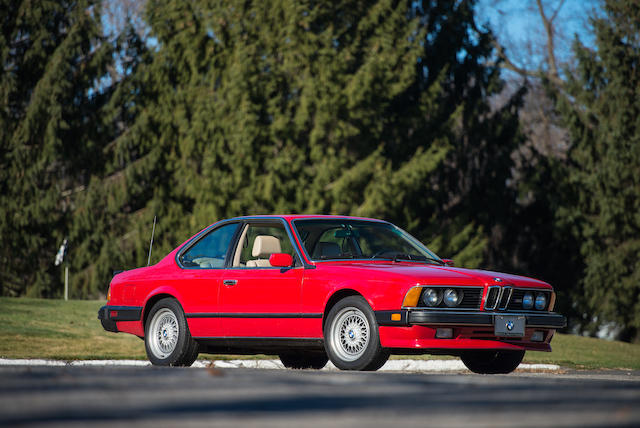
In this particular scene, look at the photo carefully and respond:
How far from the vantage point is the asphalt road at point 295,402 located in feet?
13.5

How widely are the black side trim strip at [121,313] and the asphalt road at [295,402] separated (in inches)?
154

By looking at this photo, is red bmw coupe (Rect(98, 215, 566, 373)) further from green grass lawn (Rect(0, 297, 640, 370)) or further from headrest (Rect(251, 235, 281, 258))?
green grass lawn (Rect(0, 297, 640, 370))

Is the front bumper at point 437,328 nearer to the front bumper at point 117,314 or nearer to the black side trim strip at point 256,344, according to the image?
the black side trim strip at point 256,344

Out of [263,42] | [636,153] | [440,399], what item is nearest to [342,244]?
[440,399]

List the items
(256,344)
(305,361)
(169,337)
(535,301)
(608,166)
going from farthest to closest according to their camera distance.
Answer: (608,166) → (305,361) → (169,337) → (256,344) → (535,301)

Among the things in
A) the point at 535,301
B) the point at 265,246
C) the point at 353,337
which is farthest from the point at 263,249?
the point at 535,301

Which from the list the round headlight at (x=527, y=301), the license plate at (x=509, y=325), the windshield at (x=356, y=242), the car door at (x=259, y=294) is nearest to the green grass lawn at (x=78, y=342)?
the car door at (x=259, y=294)

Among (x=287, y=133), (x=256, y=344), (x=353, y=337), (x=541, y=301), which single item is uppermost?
(x=287, y=133)

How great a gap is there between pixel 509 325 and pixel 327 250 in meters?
1.91

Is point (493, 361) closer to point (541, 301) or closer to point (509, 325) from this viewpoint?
point (541, 301)

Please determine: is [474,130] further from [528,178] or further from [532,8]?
[532,8]

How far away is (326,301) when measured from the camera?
8797 mm

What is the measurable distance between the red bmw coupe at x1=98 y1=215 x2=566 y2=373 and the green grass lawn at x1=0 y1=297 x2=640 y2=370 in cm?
255

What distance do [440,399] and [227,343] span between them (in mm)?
4880
